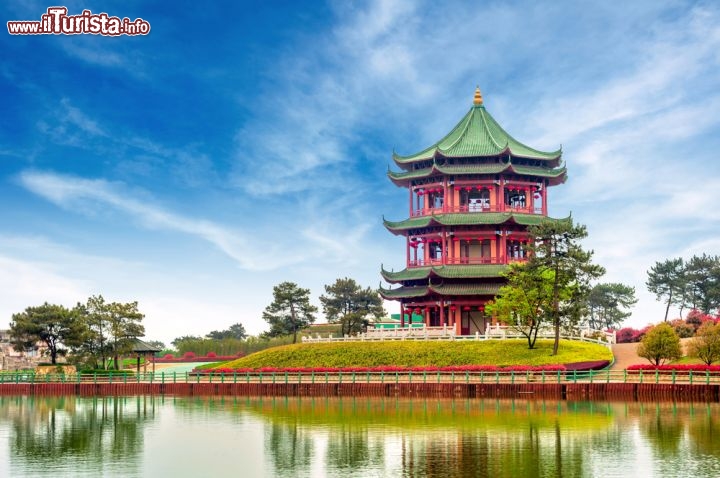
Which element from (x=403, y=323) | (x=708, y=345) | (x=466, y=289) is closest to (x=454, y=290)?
(x=466, y=289)

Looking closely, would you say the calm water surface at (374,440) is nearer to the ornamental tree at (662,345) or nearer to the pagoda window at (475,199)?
the ornamental tree at (662,345)

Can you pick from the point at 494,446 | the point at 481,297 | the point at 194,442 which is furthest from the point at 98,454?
the point at 481,297

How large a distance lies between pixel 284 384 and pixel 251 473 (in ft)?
118

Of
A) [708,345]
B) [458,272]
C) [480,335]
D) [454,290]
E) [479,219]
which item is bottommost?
[708,345]

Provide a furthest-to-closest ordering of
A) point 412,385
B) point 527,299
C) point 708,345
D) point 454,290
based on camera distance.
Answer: point 454,290, point 527,299, point 708,345, point 412,385

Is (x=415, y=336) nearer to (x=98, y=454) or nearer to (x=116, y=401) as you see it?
(x=116, y=401)

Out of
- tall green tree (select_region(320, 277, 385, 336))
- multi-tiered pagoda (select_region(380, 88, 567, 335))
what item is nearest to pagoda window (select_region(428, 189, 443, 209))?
multi-tiered pagoda (select_region(380, 88, 567, 335))

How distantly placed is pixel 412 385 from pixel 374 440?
24798mm

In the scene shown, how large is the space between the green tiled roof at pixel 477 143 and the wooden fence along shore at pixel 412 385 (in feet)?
98.4

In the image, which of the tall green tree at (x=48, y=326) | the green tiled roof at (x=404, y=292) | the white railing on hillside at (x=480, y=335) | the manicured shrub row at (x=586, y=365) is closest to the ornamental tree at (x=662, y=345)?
the manicured shrub row at (x=586, y=365)

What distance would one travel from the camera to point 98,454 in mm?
39156

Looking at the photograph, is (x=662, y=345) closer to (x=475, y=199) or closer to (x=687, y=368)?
(x=687, y=368)

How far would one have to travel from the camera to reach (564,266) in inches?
2958

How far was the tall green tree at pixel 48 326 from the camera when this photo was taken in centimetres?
9136
